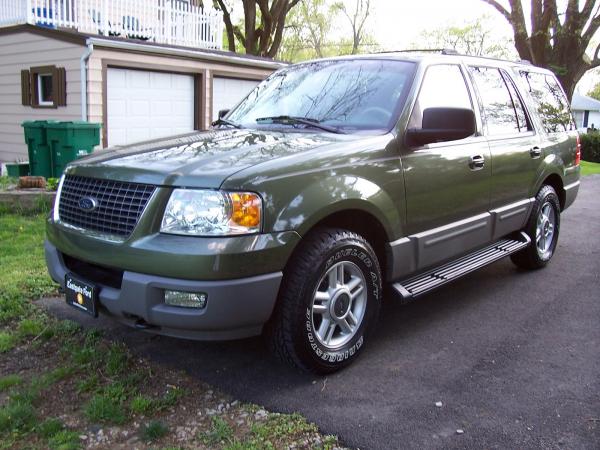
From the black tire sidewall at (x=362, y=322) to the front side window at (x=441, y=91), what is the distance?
1.04m

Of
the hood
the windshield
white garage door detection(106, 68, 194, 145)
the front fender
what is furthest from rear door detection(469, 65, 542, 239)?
white garage door detection(106, 68, 194, 145)

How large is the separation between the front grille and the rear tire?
3958 millimetres

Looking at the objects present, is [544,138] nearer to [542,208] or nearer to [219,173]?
[542,208]

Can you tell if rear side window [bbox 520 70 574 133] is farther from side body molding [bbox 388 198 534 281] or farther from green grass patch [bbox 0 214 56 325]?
green grass patch [bbox 0 214 56 325]

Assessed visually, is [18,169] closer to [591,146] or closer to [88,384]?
[88,384]

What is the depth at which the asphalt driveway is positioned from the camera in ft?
10.3

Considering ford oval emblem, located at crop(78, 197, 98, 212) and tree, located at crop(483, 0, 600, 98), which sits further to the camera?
tree, located at crop(483, 0, 600, 98)

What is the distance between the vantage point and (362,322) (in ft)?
12.7

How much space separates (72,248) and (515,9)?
1728 cm

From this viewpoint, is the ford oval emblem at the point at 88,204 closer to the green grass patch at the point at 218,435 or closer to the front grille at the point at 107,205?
the front grille at the point at 107,205

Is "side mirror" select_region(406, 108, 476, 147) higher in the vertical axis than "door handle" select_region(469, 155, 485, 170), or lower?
higher

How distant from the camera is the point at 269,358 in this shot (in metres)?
3.99

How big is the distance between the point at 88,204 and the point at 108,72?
28.9 feet

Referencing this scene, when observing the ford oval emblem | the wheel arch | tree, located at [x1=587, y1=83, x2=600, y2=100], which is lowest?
the wheel arch
